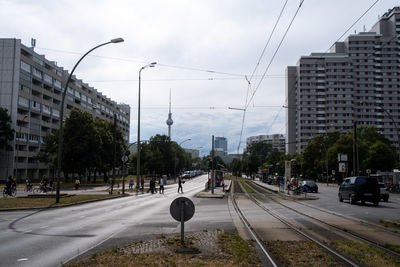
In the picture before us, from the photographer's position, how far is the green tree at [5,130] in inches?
2508

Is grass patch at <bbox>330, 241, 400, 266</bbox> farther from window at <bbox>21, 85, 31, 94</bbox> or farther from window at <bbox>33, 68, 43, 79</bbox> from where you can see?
window at <bbox>33, 68, 43, 79</bbox>

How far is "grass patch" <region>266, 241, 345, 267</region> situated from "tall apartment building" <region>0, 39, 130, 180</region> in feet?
182

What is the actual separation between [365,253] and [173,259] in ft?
13.8

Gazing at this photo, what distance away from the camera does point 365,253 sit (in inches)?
322

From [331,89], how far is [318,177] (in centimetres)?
4019

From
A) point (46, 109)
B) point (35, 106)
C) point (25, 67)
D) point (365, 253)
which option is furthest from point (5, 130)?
point (365, 253)

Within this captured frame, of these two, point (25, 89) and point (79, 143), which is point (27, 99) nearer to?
point (25, 89)

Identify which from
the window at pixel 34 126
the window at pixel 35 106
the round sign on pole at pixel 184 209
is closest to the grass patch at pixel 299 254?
the round sign on pole at pixel 184 209

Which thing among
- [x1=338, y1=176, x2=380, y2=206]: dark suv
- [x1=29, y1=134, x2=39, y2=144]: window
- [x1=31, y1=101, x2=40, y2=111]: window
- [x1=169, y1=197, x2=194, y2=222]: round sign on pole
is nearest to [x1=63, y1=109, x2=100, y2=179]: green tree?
[x1=29, y1=134, x2=39, y2=144]: window

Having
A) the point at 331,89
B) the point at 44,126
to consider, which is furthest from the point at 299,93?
the point at 44,126

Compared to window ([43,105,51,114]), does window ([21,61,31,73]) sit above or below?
above

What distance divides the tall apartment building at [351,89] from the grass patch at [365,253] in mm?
111097

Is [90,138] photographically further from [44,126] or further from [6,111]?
[44,126]

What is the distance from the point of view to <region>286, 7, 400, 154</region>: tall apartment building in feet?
381
